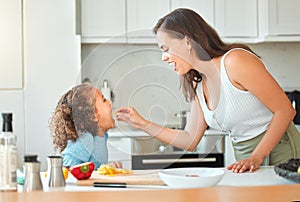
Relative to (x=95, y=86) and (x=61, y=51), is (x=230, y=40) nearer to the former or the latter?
(x=61, y=51)

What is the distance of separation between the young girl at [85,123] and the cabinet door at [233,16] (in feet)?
6.66

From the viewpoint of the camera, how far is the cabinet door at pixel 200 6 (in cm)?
357

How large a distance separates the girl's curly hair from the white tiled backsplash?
0.16ft

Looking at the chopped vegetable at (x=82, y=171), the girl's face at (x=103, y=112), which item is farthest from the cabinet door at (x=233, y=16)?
the chopped vegetable at (x=82, y=171)

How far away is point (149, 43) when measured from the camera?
5.33ft

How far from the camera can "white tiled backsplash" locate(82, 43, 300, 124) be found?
5.32ft

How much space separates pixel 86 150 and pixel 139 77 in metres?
0.28

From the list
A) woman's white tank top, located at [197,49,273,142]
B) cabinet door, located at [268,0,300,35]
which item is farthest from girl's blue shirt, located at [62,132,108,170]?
cabinet door, located at [268,0,300,35]

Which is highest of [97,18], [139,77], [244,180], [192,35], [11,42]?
[97,18]

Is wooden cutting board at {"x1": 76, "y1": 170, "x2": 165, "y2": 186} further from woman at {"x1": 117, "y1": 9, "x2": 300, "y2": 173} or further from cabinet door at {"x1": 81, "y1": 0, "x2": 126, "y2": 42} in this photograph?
cabinet door at {"x1": 81, "y1": 0, "x2": 126, "y2": 42}

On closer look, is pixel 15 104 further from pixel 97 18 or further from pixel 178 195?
pixel 178 195

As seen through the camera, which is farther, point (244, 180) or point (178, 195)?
point (244, 180)

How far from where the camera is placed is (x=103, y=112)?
1.62 metres

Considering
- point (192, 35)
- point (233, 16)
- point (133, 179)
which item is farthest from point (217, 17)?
point (133, 179)
